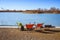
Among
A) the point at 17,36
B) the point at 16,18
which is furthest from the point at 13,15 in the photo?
the point at 17,36

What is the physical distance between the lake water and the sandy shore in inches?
11.6

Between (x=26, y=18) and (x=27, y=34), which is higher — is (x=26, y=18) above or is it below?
above

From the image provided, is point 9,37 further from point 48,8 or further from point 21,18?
point 48,8

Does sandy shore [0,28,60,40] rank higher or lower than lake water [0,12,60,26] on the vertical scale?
lower

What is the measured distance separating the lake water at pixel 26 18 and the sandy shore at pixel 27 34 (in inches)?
11.6

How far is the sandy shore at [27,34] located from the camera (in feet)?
24.7

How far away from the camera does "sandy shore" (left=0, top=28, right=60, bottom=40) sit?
24.7 ft

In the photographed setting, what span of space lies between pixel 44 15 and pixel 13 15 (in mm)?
958

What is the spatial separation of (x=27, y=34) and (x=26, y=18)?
0.53 metres

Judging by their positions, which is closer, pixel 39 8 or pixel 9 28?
pixel 39 8

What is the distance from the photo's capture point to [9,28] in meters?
8.94

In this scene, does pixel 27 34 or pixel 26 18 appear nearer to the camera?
pixel 27 34

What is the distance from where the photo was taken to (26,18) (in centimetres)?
823

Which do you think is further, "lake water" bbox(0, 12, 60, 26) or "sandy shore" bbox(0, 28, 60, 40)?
"lake water" bbox(0, 12, 60, 26)
